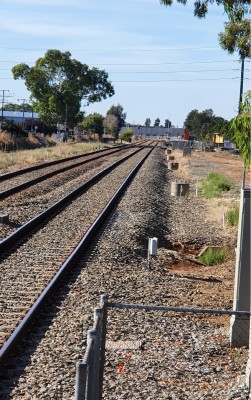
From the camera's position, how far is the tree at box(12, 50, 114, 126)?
385 ft

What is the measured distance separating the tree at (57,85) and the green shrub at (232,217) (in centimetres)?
9246

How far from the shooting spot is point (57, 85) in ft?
395

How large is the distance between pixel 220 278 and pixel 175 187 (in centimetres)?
1704

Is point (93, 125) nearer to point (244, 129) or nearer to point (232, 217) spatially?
point (232, 217)

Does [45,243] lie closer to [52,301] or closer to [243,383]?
[52,301]

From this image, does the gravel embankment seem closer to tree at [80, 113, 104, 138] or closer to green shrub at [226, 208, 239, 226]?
green shrub at [226, 208, 239, 226]

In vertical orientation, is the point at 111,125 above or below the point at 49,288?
above

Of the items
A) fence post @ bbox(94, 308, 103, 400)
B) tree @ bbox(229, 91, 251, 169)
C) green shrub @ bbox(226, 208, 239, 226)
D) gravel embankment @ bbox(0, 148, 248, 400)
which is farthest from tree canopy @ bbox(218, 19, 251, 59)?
fence post @ bbox(94, 308, 103, 400)

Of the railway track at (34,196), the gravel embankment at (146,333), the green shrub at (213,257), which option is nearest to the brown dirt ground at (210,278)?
the gravel embankment at (146,333)

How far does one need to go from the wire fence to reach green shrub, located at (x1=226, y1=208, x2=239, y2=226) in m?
10.5

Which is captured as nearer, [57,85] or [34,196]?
[34,196]

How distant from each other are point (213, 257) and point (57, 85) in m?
106

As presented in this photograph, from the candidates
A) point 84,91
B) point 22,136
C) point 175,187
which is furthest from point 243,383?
point 84,91

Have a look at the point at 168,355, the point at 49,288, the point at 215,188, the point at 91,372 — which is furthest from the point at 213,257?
the point at 215,188
